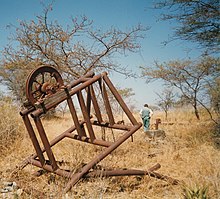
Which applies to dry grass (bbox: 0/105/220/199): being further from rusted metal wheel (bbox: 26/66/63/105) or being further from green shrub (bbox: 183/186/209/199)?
rusted metal wheel (bbox: 26/66/63/105)

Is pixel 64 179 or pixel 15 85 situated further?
pixel 15 85

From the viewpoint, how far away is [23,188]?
2.74 metres

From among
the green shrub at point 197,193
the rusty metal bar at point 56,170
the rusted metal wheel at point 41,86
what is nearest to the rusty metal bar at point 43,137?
the rusty metal bar at point 56,170

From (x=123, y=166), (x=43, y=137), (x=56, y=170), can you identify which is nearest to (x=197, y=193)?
(x=56, y=170)

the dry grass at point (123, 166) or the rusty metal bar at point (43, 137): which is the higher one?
the rusty metal bar at point (43, 137)

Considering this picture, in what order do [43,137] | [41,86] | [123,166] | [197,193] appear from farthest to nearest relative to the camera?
[123,166] < [41,86] < [43,137] < [197,193]

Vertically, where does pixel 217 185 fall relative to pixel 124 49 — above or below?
below

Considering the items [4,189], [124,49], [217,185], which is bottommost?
[217,185]

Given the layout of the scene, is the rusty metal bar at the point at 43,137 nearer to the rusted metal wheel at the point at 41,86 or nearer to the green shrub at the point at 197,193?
the rusted metal wheel at the point at 41,86

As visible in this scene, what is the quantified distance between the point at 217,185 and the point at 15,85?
2285 centimetres

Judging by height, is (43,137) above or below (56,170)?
above

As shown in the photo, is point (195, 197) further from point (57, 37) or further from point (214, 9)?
point (57, 37)

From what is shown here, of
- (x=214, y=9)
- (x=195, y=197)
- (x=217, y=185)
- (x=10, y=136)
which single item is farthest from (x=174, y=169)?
(x=214, y=9)

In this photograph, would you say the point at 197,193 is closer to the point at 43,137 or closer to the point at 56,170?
the point at 56,170
